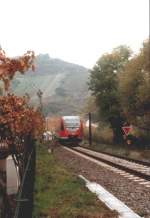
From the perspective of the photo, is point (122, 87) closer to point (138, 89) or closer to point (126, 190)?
point (138, 89)

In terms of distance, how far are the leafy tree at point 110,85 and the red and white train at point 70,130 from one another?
676cm

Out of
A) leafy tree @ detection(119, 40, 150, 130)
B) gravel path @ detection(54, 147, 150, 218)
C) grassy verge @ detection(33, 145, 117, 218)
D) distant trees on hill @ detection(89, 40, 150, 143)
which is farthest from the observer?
distant trees on hill @ detection(89, 40, 150, 143)

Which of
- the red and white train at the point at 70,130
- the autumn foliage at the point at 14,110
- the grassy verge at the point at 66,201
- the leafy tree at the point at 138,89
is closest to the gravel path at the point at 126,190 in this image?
the grassy verge at the point at 66,201

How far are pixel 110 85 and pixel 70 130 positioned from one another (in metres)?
13.8

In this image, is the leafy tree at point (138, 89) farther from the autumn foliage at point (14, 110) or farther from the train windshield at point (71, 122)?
the autumn foliage at point (14, 110)

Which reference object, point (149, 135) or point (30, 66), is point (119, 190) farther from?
point (149, 135)

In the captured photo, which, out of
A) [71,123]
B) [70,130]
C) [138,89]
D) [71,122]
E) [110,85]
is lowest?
[70,130]

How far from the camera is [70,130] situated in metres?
58.7

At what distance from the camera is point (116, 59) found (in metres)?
74.2

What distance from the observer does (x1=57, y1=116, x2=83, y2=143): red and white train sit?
58781mm

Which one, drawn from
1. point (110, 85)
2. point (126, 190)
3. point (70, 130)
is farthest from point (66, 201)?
point (110, 85)

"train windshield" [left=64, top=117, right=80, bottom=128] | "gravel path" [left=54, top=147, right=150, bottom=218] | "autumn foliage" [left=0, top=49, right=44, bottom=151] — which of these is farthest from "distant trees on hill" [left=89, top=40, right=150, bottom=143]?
"autumn foliage" [left=0, top=49, right=44, bottom=151]

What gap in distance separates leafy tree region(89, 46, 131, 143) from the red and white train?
22.2 feet

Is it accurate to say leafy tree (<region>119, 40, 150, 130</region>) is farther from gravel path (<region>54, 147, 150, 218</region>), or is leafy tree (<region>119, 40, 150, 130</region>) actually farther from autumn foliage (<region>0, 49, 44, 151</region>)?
autumn foliage (<region>0, 49, 44, 151</region>)
